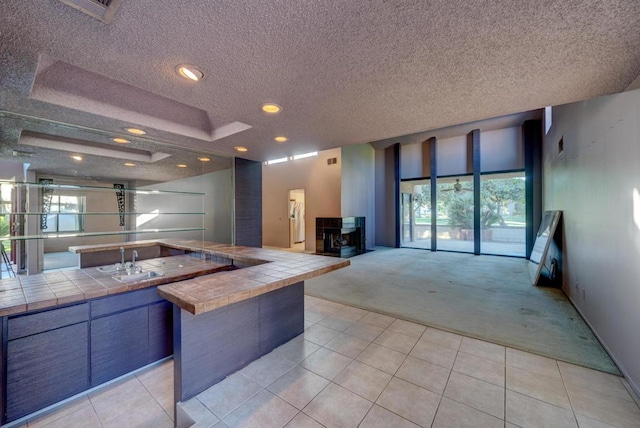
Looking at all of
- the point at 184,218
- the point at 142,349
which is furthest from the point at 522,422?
the point at 184,218

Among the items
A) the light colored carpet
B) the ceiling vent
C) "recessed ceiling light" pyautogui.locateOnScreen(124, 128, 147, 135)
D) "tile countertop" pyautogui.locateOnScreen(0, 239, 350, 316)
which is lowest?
the light colored carpet

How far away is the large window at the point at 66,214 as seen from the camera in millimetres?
2303

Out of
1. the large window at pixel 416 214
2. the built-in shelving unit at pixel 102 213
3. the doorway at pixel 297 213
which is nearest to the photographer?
the built-in shelving unit at pixel 102 213

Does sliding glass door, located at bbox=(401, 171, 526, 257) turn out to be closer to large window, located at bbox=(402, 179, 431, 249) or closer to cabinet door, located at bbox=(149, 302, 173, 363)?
large window, located at bbox=(402, 179, 431, 249)

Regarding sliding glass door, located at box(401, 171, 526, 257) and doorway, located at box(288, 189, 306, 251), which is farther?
doorway, located at box(288, 189, 306, 251)

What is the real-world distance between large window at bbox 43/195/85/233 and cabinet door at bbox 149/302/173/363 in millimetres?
1159

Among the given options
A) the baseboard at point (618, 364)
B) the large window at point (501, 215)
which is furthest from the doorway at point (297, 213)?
the baseboard at point (618, 364)

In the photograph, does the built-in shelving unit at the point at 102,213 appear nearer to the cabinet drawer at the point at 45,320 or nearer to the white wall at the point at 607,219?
the cabinet drawer at the point at 45,320

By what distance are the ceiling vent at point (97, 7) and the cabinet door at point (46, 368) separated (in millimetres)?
1990

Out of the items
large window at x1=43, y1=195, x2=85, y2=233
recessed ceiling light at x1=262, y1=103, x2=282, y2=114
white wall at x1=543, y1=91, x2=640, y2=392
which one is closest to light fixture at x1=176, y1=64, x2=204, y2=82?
recessed ceiling light at x1=262, y1=103, x2=282, y2=114

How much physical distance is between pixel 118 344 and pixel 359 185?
7185mm

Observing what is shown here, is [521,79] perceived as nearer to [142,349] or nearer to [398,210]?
[142,349]

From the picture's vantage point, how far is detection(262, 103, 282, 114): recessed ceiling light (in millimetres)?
2287

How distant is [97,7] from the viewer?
1.18 meters
